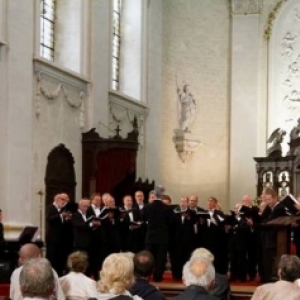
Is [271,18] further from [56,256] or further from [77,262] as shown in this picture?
[77,262]

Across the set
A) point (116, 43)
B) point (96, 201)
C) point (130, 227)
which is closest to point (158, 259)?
point (130, 227)

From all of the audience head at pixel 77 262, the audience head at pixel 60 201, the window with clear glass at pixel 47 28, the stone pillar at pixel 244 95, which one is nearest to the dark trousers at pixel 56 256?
the audience head at pixel 60 201

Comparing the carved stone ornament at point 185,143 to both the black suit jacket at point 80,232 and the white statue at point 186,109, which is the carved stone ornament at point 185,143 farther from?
the black suit jacket at point 80,232

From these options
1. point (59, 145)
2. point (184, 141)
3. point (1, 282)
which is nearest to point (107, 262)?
point (1, 282)

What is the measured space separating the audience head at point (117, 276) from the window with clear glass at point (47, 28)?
509 inches

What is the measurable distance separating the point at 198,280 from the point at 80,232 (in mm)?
8415

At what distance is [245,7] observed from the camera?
23.4 metres

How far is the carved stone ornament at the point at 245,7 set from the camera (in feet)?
76.5

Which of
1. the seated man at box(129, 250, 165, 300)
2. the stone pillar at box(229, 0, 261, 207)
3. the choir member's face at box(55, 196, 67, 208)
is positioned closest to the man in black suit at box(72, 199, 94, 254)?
the choir member's face at box(55, 196, 67, 208)

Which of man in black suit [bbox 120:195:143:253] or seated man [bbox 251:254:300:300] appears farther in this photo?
man in black suit [bbox 120:195:143:253]

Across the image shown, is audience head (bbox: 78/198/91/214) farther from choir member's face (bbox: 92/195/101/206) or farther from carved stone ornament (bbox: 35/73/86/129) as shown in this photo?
carved stone ornament (bbox: 35/73/86/129)

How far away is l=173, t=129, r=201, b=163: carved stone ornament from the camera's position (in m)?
23.0

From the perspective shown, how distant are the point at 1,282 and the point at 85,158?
6.20 meters

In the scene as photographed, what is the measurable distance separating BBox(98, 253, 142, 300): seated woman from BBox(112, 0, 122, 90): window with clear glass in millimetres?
16052
